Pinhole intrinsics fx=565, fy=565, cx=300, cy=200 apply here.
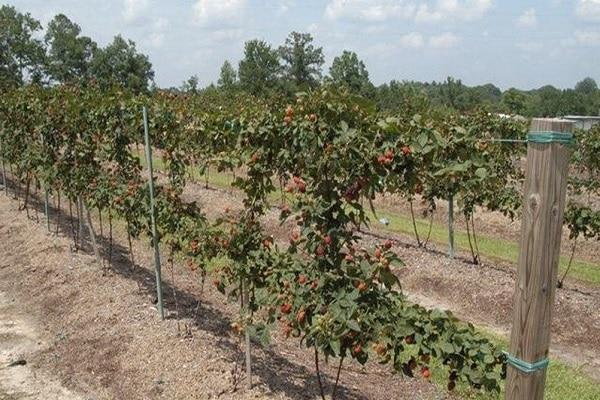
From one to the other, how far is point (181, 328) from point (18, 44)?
51.9 m

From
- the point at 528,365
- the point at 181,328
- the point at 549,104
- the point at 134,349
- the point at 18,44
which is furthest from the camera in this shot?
the point at 549,104

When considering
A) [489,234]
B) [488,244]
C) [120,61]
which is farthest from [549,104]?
[488,244]

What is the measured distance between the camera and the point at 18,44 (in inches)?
1957

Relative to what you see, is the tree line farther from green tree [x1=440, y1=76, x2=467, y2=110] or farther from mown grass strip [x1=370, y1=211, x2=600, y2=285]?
mown grass strip [x1=370, y1=211, x2=600, y2=285]

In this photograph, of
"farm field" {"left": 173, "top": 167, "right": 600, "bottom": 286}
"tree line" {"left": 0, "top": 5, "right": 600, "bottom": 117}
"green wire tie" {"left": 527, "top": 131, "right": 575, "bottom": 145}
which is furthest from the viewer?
"tree line" {"left": 0, "top": 5, "right": 600, "bottom": 117}

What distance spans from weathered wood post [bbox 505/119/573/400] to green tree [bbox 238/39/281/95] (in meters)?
52.0

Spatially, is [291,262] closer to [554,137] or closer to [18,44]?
[554,137]

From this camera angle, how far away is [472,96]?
54000 millimetres

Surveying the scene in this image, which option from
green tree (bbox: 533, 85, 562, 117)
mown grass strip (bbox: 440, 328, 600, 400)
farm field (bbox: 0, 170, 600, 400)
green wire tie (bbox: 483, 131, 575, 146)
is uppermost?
green tree (bbox: 533, 85, 562, 117)

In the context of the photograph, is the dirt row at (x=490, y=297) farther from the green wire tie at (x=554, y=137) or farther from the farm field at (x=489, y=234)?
the green wire tie at (x=554, y=137)

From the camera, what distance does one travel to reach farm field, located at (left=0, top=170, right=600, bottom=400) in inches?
199

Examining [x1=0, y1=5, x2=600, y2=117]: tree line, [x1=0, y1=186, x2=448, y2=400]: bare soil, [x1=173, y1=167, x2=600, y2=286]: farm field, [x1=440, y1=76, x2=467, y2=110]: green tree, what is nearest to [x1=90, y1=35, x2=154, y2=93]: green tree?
[x1=0, y1=5, x2=600, y2=117]: tree line

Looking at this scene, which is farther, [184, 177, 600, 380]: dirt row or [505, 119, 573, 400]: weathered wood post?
[184, 177, 600, 380]: dirt row

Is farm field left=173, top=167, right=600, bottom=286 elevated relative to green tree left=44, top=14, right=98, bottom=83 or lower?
lower
